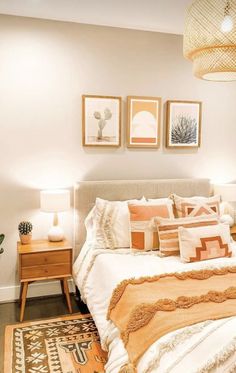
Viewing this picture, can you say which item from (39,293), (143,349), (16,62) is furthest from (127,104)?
(143,349)

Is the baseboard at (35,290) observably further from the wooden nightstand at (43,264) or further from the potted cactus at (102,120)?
the potted cactus at (102,120)

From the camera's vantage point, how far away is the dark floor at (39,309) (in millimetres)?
3146

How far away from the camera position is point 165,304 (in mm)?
2021

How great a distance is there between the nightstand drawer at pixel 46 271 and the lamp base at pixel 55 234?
0.96 ft

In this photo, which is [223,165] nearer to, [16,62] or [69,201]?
[69,201]

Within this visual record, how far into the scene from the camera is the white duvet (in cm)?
168

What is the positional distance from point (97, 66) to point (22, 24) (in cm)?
79

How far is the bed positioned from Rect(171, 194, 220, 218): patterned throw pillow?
0.28 meters

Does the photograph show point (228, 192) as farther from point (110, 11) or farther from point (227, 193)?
point (110, 11)

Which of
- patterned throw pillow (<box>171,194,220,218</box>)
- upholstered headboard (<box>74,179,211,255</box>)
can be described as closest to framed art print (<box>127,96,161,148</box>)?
upholstered headboard (<box>74,179,211,255</box>)

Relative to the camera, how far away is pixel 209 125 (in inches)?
157

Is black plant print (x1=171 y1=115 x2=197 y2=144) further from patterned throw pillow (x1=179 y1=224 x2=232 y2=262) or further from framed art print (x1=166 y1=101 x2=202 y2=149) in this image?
patterned throw pillow (x1=179 y1=224 x2=232 y2=262)

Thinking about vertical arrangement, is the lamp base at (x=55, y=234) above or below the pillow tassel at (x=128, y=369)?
above

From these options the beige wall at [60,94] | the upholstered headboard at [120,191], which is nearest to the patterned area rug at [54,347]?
the beige wall at [60,94]
